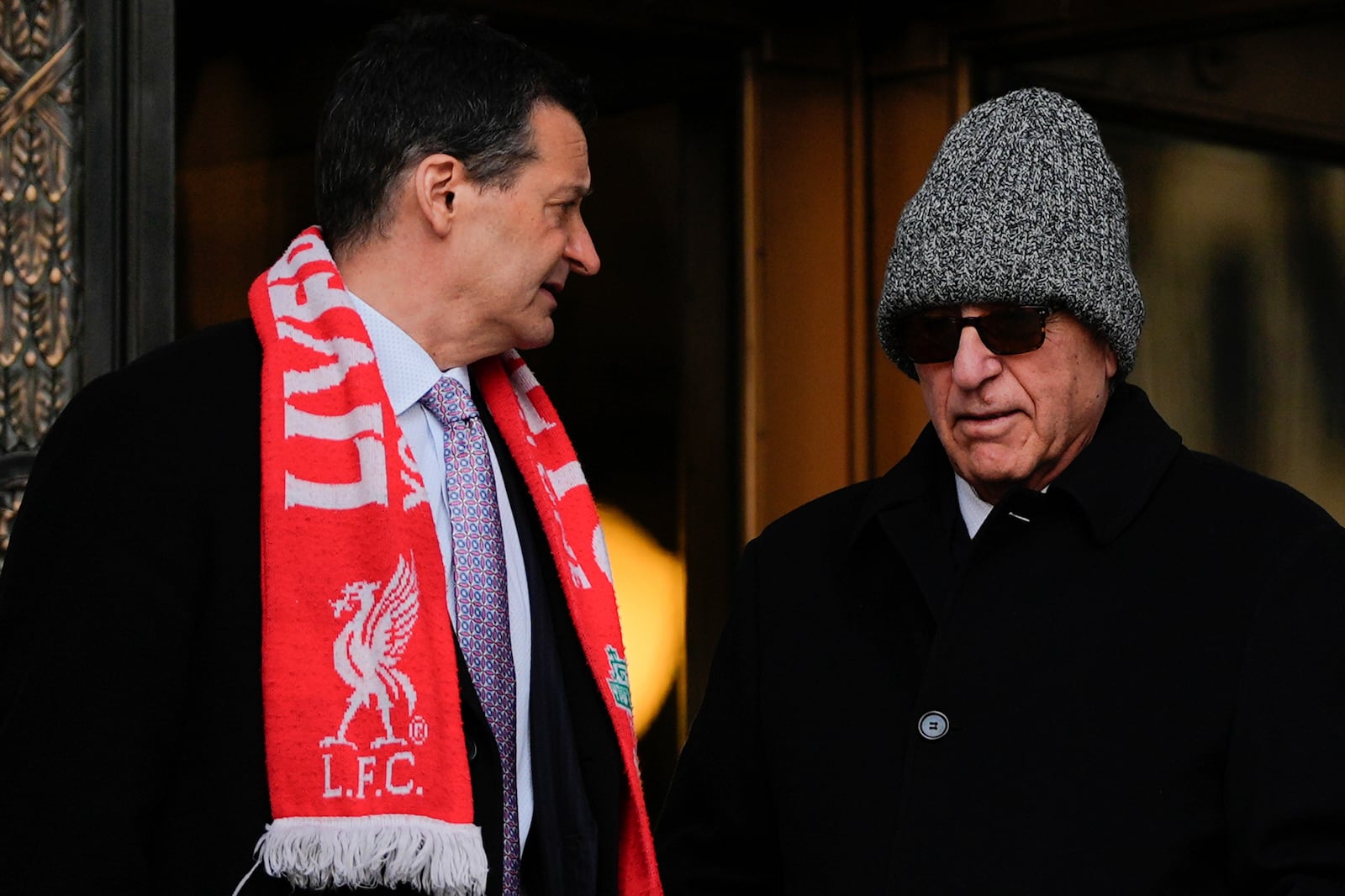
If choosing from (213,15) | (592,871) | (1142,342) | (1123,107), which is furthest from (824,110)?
(592,871)

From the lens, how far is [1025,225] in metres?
2.35

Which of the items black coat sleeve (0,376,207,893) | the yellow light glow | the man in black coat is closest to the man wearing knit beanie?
the man in black coat

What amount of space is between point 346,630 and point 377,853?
0.28m

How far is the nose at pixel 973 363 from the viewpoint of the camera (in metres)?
2.35

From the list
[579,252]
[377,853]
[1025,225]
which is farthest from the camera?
[579,252]

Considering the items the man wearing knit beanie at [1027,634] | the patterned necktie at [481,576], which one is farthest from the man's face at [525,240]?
the man wearing knit beanie at [1027,634]

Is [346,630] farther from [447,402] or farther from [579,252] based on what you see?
[579,252]

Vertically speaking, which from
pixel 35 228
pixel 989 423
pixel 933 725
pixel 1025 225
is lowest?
pixel 933 725

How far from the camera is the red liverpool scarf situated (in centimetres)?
221

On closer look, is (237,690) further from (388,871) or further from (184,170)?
(184,170)

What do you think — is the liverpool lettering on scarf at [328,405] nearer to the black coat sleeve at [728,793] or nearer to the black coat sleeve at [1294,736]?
the black coat sleeve at [728,793]

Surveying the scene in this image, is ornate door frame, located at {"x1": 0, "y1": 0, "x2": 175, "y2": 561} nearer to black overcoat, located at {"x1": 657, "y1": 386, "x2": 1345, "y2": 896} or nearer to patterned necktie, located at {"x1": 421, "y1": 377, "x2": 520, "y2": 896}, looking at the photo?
patterned necktie, located at {"x1": 421, "y1": 377, "x2": 520, "y2": 896}

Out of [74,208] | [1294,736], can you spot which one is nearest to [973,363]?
[1294,736]

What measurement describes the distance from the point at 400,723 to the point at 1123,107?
272cm
